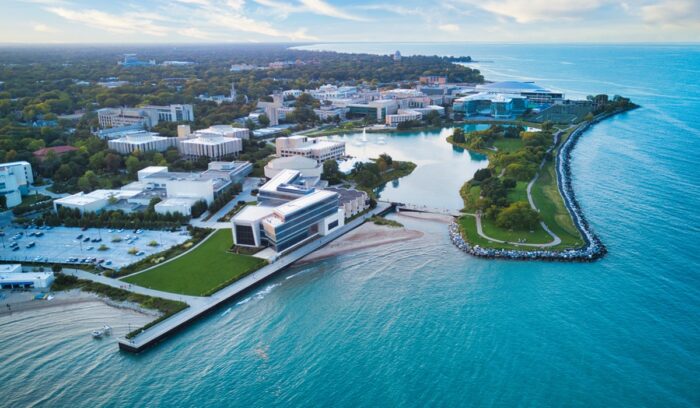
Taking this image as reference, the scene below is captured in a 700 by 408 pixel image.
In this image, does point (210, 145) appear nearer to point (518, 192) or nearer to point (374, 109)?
point (518, 192)

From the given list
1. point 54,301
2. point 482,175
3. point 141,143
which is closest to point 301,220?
point 54,301

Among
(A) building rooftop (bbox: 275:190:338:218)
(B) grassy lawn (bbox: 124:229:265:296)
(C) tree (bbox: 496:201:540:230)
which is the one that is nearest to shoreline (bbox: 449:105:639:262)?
(C) tree (bbox: 496:201:540:230)

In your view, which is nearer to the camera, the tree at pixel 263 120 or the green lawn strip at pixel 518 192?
the green lawn strip at pixel 518 192

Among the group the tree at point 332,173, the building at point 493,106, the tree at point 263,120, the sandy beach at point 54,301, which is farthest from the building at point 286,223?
the building at point 493,106

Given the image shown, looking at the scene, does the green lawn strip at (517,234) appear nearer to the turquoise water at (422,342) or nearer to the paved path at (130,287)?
the turquoise water at (422,342)

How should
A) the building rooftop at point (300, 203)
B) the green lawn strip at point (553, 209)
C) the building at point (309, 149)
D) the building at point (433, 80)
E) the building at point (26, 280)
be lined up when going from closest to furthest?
the building at point (26, 280)
the building rooftop at point (300, 203)
the green lawn strip at point (553, 209)
the building at point (309, 149)
the building at point (433, 80)

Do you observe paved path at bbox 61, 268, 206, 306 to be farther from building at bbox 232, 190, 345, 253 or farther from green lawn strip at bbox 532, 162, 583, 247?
green lawn strip at bbox 532, 162, 583, 247

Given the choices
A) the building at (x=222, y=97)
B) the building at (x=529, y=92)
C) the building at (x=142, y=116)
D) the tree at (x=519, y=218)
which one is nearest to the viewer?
the tree at (x=519, y=218)
